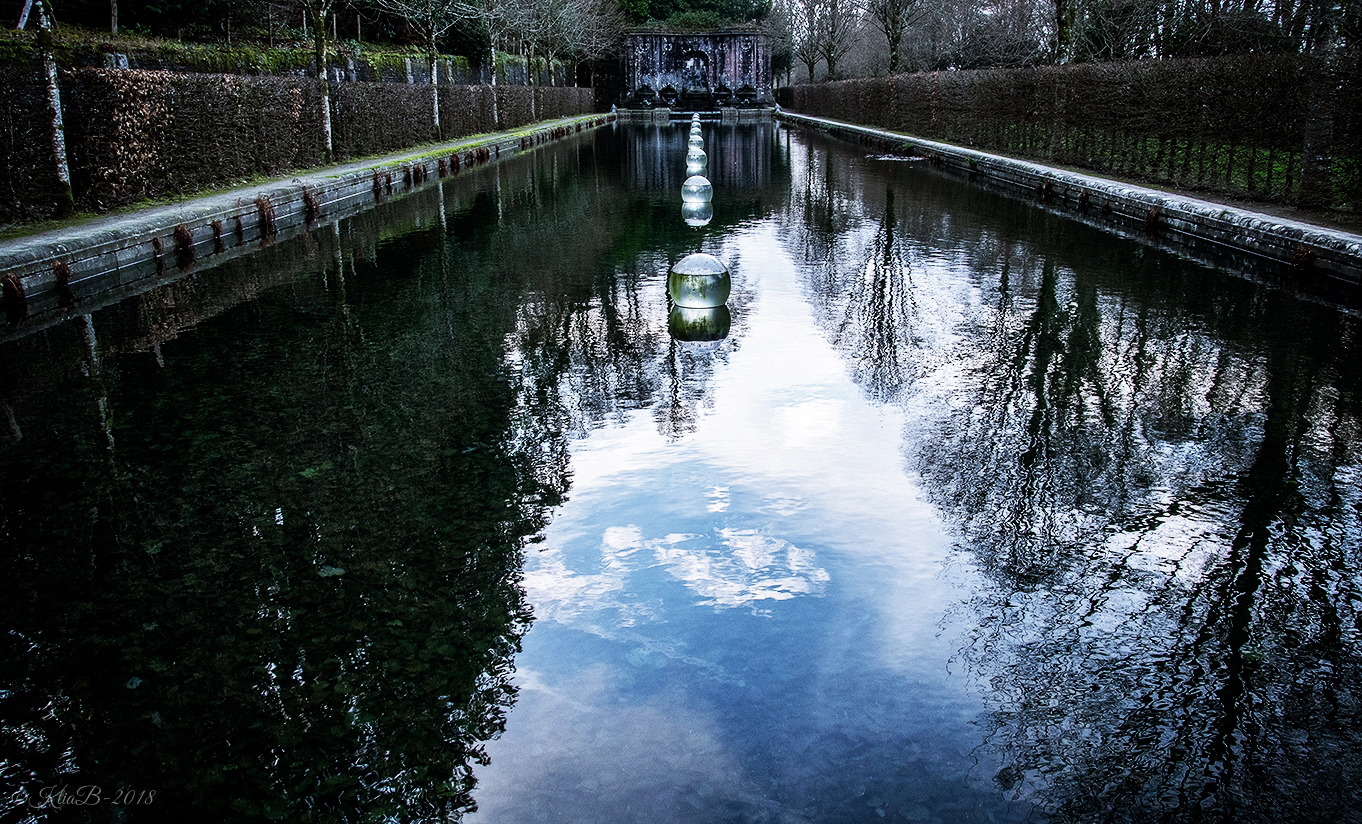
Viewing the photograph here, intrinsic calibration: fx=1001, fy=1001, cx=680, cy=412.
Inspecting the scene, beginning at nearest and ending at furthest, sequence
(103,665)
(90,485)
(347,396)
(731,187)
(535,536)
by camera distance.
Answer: (103,665), (535,536), (90,485), (347,396), (731,187)

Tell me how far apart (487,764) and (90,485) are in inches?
130

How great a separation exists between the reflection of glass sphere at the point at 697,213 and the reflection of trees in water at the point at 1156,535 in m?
5.80

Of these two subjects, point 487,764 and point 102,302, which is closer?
point 487,764

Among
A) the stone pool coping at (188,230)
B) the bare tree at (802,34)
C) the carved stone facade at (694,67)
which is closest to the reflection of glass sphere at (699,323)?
the stone pool coping at (188,230)

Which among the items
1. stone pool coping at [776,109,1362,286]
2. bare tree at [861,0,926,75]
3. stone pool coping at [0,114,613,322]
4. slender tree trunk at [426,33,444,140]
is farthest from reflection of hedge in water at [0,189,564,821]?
bare tree at [861,0,926,75]

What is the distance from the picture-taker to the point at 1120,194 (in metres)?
14.8

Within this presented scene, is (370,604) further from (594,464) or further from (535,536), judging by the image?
(594,464)

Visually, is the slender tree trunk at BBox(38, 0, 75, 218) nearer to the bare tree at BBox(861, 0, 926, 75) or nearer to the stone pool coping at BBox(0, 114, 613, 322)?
the stone pool coping at BBox(0, 114, 613, 322)

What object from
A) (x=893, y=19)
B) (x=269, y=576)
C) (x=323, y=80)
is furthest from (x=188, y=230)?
(x=893, y=19)

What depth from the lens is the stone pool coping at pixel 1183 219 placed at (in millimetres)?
10047

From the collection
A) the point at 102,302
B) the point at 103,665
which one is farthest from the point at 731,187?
the point at 103,665

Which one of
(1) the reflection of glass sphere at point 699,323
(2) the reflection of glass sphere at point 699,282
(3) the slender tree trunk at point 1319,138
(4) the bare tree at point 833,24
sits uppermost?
(4) the bare tree at point 833,24

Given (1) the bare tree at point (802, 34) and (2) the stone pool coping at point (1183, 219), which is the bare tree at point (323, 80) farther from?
(1) the bare tree at point (802, 34)

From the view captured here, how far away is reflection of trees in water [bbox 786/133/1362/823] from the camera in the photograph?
297 cm
